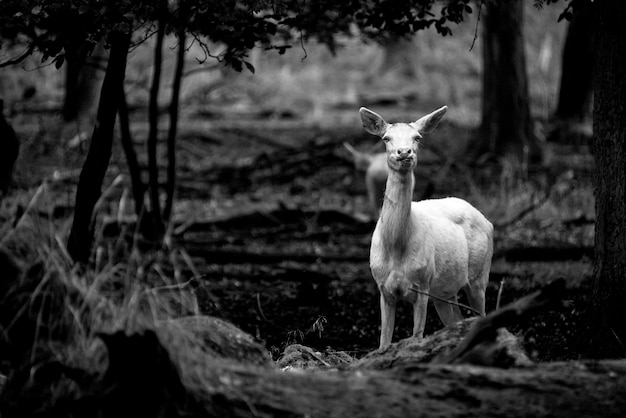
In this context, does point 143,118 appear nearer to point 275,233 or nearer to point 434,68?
point 275,233

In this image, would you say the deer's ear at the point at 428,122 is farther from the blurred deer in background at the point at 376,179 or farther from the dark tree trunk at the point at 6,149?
the blurred deer in background at the point at 376,179

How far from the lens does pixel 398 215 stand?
21.8 feet

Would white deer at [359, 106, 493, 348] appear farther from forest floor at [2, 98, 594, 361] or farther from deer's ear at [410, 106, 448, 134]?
forest floor at [2, 98, 594, 361]

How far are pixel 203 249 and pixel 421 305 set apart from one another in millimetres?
5058

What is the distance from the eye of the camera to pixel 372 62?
35.1 metres

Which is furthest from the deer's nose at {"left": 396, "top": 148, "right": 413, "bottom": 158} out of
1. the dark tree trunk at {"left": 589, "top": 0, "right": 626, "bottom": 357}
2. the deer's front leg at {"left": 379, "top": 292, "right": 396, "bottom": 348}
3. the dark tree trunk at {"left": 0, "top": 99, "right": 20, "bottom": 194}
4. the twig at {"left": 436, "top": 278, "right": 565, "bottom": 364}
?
the dark tree trunk at {"left": 0, "top": 99, "right": 20, "bottom": 194}

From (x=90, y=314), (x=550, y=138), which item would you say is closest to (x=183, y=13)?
(x=90, y=314)

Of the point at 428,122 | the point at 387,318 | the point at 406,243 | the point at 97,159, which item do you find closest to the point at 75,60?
the point at 97,159

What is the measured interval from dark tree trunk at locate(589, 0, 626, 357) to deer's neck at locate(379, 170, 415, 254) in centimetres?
138

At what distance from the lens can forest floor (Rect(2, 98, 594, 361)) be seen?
8523mm

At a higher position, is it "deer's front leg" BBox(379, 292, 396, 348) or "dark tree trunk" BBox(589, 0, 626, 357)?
"dark tree trunk" BBox(589, 0, 626, 357)

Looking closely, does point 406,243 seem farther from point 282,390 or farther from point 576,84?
point 576,84

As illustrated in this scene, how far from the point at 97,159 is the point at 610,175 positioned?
3591 mm

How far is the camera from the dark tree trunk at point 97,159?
7352 mm
